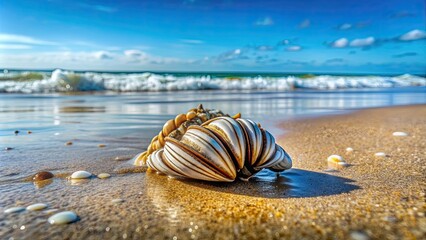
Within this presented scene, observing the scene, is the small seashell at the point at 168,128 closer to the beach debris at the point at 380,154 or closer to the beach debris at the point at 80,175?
the beach debris at the point at 80,175

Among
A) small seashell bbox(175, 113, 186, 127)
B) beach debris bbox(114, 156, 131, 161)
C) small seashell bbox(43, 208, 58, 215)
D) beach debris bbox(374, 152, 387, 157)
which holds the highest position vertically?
small seashell bbox(175, 113, 186, 127)

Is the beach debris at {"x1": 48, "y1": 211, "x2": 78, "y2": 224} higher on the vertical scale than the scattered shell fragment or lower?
higher

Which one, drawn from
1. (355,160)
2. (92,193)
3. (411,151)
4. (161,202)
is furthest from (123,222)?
(411,151)

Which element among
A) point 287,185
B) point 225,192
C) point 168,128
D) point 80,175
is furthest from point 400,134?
point 80,175

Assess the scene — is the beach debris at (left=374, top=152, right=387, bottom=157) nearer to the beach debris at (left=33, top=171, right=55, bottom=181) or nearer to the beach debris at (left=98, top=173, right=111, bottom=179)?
the beach debris at (left=98, top=173, right=111, bottom=179)

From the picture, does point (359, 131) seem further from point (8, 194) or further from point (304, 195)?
point (8, 194)

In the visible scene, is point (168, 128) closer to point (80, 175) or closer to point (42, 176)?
point (80, 175)

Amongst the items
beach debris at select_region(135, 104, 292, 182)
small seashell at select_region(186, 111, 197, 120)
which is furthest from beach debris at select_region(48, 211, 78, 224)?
small seashell at select_region(186, 111, 197, 120)
